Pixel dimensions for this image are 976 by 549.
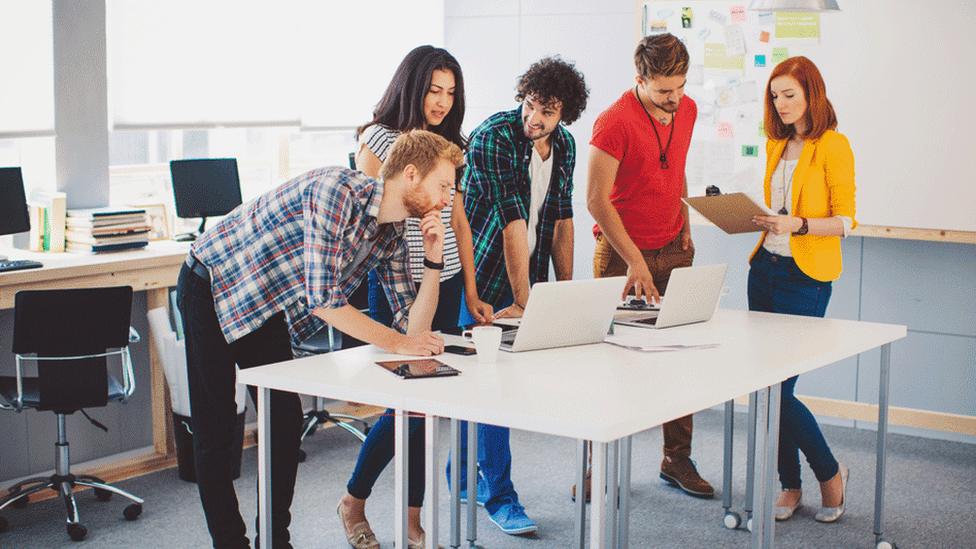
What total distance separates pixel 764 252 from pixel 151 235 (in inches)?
100

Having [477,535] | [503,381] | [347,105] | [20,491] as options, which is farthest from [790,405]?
[347,105]

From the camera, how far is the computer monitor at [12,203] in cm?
416

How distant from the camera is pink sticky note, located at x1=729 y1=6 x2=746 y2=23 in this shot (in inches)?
203

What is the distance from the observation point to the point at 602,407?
2340mm

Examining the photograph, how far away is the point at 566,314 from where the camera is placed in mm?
2883

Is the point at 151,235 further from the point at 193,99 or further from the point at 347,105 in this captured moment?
the point at 347,105

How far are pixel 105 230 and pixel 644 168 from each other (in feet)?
6.84

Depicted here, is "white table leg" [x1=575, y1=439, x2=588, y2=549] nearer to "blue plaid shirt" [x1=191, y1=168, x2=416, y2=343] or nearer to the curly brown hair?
"blue plaid shirt" [x1=191, y1=168, x2=416, y2=343]

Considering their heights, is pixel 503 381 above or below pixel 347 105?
below

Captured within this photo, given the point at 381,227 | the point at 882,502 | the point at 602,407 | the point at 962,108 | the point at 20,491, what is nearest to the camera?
the point at 602,407

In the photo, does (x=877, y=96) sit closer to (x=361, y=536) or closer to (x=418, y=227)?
(x=418, y=227)

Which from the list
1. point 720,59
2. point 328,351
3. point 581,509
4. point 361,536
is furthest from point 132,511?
point 720,59

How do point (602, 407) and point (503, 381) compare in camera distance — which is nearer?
point (602, 407)

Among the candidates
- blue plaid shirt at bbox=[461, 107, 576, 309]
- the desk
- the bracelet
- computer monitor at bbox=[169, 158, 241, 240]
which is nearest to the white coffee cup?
the bracelet
